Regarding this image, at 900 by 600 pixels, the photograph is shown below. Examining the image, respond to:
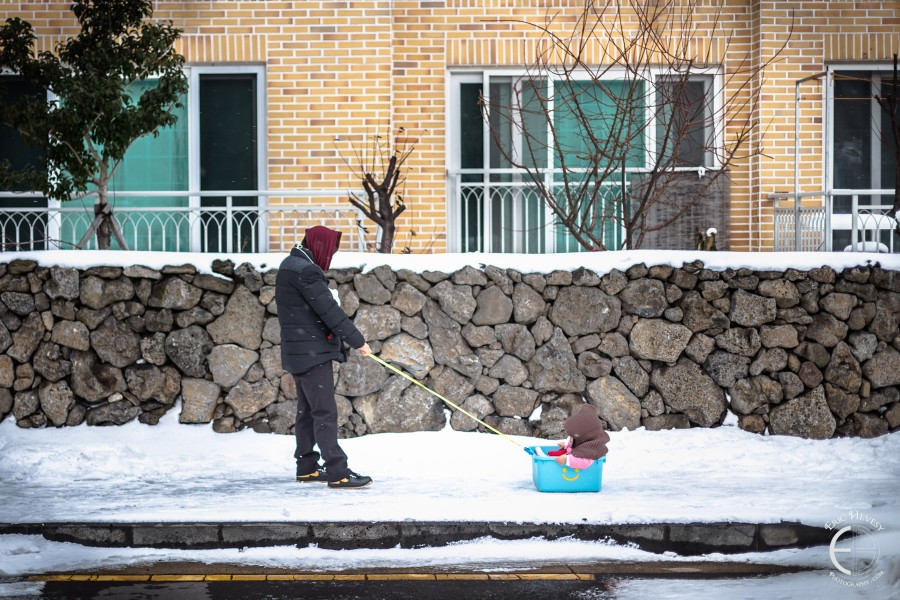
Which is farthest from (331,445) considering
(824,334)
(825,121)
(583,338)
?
(825,121)

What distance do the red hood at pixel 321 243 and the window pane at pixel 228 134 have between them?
5184mm

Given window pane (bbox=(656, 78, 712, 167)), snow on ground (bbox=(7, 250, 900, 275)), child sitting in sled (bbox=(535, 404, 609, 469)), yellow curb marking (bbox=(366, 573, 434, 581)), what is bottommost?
yellow curb marking (bbox=(366, 573, 434, 581))

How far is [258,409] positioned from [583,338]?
120 inches

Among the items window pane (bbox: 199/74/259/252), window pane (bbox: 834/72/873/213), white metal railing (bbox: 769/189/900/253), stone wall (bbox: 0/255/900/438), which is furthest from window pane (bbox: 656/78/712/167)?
window pane (bbox: 199/74/259/252)

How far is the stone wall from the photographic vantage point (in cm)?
1013

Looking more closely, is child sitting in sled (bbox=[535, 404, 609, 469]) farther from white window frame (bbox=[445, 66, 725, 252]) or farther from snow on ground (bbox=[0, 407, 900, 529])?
white window frame (bbox=[445, 66, 725, 252])

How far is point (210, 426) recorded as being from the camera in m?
10.2

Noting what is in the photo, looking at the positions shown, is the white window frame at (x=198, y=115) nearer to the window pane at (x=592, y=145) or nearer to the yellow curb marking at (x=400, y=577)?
the window pane at (x=592, y=145)

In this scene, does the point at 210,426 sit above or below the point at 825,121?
below

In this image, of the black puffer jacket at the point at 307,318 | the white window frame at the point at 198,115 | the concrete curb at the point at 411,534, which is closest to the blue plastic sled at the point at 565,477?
the concrete curb at the point at 411,534

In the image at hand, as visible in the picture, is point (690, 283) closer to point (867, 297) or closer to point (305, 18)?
point (867, 297)

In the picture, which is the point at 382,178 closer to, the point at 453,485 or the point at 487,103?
the point at 487,103
